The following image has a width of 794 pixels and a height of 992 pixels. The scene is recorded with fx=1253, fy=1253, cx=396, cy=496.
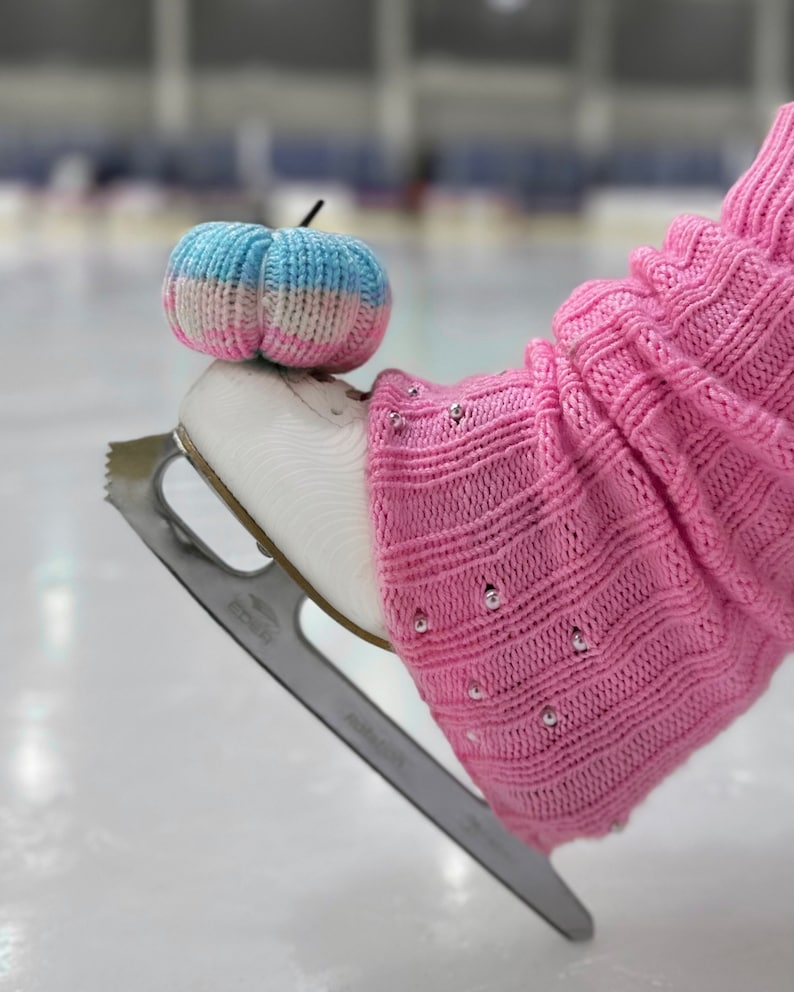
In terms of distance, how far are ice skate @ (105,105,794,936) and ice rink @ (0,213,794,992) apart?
0.40ft

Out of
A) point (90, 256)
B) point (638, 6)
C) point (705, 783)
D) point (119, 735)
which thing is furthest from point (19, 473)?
point (638, 6)

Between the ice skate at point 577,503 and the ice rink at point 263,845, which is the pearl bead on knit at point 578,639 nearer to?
the ice skate at point 577,503

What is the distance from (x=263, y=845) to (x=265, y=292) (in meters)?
0.35

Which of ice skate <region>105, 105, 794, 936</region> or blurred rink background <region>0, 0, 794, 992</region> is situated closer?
ice skate <region>105, 105, 794, 936</region>

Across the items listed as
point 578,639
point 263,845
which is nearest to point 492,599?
point 578,639

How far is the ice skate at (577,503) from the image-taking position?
0.52m

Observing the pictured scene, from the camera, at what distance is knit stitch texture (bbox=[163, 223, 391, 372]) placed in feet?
1.75

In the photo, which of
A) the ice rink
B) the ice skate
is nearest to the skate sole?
the ice skate

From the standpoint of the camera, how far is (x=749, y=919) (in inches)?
26.0

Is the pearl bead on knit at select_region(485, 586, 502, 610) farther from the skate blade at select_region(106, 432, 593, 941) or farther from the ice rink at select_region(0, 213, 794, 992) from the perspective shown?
the ice rink at select_region(0, 213, 794, 992)

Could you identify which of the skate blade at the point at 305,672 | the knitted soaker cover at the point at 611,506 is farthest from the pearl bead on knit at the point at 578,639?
the skate blade at the point at 305,672

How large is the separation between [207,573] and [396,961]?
215 millimetres

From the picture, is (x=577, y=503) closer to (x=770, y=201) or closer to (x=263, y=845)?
(x=770, y=201)

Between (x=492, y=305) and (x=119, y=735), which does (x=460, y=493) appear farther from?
(x=492, y=305)
